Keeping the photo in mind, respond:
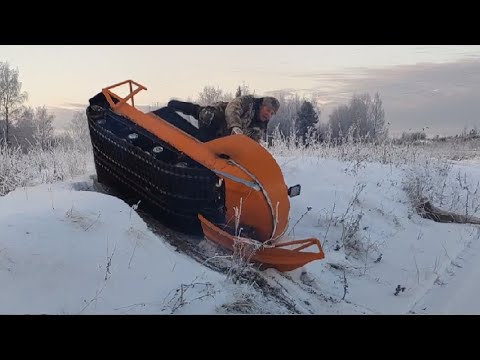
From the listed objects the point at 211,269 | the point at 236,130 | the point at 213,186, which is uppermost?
the point at 236,130

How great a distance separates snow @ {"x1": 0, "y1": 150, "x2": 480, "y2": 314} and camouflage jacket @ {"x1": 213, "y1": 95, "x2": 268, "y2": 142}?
95 cm

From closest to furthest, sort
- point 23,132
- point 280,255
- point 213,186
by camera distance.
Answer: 1. point 280,255
2. point 213,186
3. point 23,132

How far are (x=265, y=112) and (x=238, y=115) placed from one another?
278 mm

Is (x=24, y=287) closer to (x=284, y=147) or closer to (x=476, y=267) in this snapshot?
(x=476, y=267)

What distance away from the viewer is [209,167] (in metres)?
4.11

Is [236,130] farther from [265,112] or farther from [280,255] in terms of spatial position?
[280,255]

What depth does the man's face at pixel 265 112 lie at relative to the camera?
4.97 m

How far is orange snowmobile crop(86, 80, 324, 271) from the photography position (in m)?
3.92

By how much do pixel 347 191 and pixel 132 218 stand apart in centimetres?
312

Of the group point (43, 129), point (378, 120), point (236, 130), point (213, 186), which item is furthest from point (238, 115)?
point (378, 120)

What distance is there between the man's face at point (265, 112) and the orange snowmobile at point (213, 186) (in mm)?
897

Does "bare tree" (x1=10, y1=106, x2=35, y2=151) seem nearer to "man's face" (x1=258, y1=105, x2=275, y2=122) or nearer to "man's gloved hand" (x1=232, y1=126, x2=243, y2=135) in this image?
"man's gloved hand" (x1=232, y1=126, x2=243, y2=135)

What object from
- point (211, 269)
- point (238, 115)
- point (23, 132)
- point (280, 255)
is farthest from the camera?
point (23, 132)

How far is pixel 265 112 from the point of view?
16.4 ft
